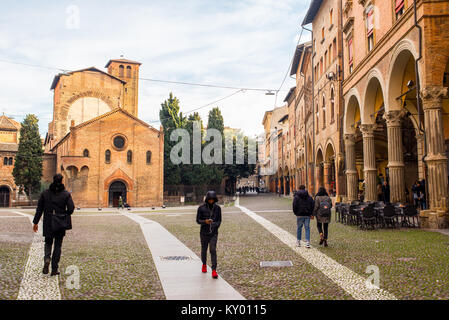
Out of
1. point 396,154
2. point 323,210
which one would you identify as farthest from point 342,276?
point 396,154

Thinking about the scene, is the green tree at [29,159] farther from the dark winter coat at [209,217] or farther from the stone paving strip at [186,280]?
the dark winter coat at [209,217]

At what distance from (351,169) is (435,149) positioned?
364 inches

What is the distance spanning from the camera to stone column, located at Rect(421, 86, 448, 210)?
38.6 ft

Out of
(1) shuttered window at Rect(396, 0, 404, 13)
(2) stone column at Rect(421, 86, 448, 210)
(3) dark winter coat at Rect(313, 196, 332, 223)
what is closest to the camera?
(3) dark winter coat at Rect(313, 196, 332, 223)

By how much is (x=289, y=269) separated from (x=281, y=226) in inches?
305

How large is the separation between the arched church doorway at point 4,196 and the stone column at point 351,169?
1530 inches

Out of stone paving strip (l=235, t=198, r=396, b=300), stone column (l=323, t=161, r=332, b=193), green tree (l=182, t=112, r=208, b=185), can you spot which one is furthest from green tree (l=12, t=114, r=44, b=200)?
stone paving strip (l=235, t=198, r=396, b=300)

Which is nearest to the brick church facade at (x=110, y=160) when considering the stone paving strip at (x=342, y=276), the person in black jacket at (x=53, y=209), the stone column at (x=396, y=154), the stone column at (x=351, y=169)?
the stone column at (x=351, y=169)

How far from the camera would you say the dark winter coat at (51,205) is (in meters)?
6.41

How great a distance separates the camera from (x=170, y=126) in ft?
155

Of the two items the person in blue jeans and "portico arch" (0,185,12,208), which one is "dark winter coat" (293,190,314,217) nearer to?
the person in blue jeans

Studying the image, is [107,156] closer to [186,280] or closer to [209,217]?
[209,217]

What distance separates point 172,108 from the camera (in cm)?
4828

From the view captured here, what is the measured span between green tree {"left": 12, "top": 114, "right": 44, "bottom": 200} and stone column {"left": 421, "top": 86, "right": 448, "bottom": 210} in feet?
134
